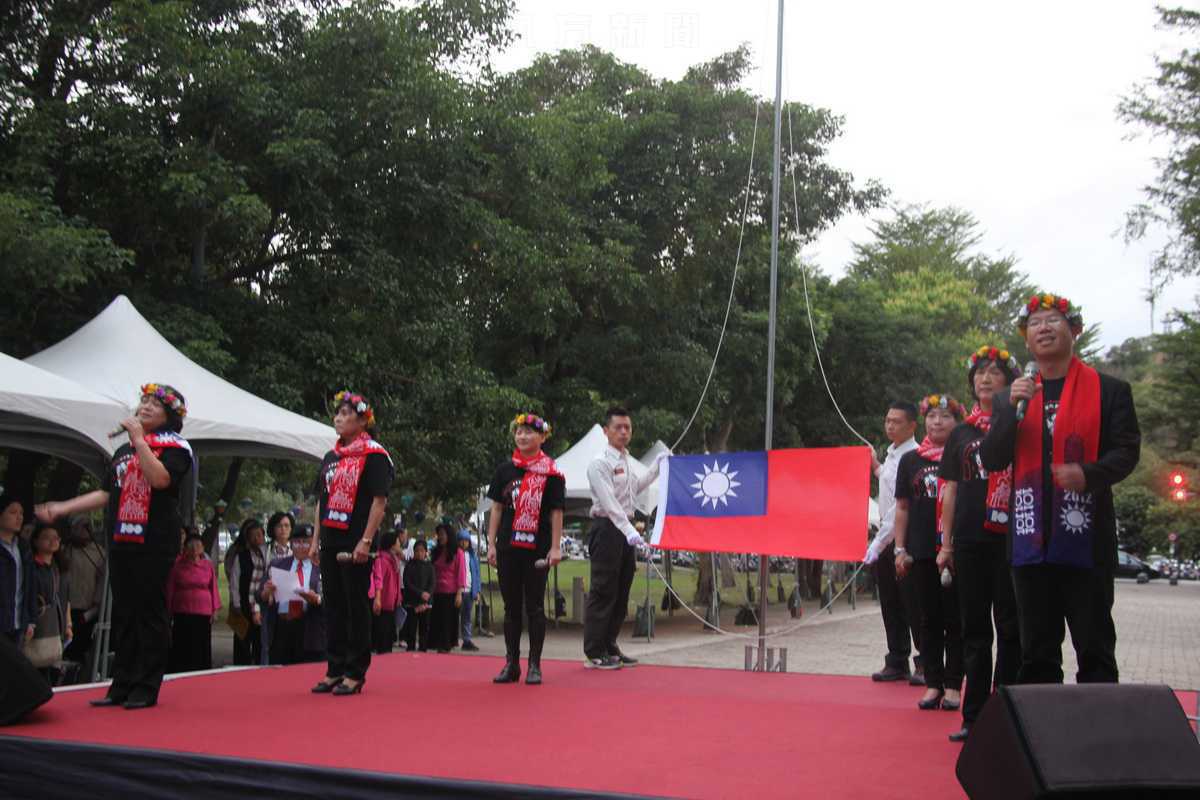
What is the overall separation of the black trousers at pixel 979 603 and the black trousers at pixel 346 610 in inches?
121

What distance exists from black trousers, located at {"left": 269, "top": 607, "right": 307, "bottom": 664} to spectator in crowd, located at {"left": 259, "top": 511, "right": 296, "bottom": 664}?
72mm

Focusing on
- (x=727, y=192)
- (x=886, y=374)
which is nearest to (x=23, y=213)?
(x=727, y=192)

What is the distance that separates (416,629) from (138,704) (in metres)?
8.89

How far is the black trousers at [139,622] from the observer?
18.6ft

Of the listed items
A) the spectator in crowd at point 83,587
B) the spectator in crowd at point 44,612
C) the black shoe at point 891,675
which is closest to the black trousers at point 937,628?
the black shoe at point 891,675

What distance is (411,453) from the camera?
1531 centimetres

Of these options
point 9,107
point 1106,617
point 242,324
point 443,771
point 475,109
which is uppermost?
point 475,109

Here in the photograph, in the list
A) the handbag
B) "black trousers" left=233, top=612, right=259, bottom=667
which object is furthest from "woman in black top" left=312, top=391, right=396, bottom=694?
"black trousers" left=233, top=612, right=259, bottom=667

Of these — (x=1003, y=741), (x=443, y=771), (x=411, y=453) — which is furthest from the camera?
(x=411, y=453)

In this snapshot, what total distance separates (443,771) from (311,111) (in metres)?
10.4

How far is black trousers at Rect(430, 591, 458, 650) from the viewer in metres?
14.4

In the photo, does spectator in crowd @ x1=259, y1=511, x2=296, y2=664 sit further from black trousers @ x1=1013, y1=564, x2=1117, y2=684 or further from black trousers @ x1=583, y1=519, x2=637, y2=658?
black trousers @ x1=1013, y1=564, x2=1117, y2=684

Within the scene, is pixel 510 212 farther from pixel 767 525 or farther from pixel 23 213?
pixel 767 525

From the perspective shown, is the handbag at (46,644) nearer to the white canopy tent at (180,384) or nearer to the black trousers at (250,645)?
the white canopy tent at (180,384)
